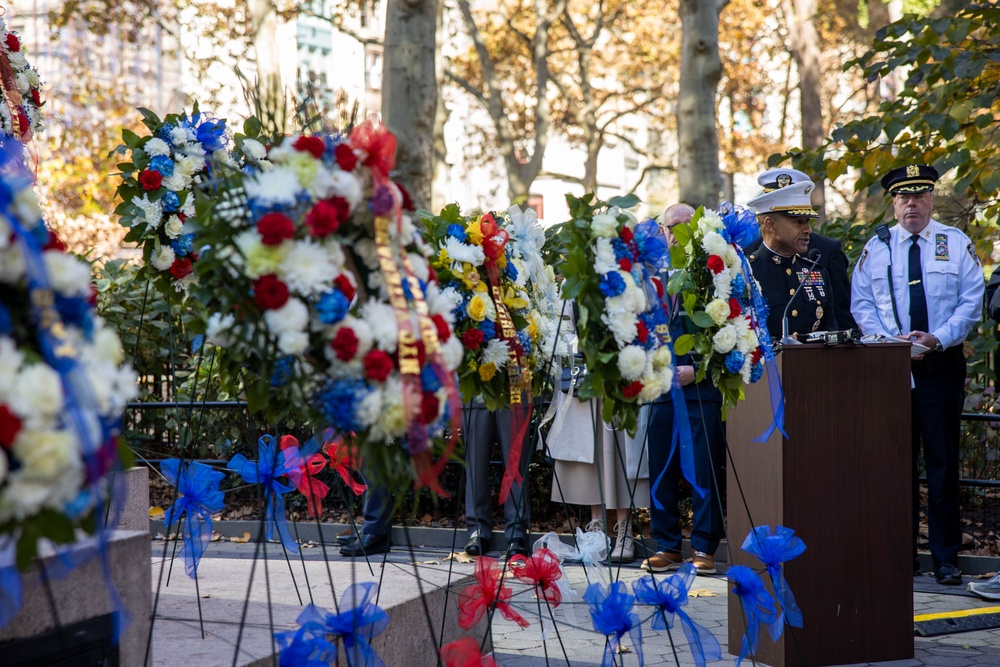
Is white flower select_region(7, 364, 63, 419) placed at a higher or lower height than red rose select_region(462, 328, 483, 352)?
lower

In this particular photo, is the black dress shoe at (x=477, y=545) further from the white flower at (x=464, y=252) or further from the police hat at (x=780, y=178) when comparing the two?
the white flower at (x=464, y=252)

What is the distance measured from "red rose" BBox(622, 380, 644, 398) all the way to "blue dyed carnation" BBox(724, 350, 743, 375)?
585 millimetres

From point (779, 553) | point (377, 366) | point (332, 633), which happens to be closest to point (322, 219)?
point (377, 366)

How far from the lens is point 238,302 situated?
8.34ft

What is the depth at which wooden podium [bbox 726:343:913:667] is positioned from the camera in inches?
178

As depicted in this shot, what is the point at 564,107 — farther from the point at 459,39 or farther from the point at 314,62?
the point at 314,62

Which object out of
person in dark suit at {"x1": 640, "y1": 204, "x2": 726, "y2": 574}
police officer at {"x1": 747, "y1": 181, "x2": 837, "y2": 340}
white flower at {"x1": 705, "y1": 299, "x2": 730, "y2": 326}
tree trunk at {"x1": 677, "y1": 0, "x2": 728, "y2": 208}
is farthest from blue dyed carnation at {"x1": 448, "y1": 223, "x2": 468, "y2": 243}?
tree trunk at {"x1": 677, "y1": 0, "x2": 728, "y2": 208}

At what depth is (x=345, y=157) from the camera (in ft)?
8.40

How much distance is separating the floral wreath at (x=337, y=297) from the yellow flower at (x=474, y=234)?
3.48 feet

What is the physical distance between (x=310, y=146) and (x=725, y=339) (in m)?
1.86

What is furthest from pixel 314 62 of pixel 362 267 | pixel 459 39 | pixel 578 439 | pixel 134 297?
pixel 362 267

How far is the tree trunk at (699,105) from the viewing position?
12609 millimetres

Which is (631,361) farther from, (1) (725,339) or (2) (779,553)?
(2) (779,553)

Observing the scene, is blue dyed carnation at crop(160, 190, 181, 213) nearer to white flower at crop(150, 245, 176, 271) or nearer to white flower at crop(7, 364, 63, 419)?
white flower at crop(150, 245, 176, 271)
